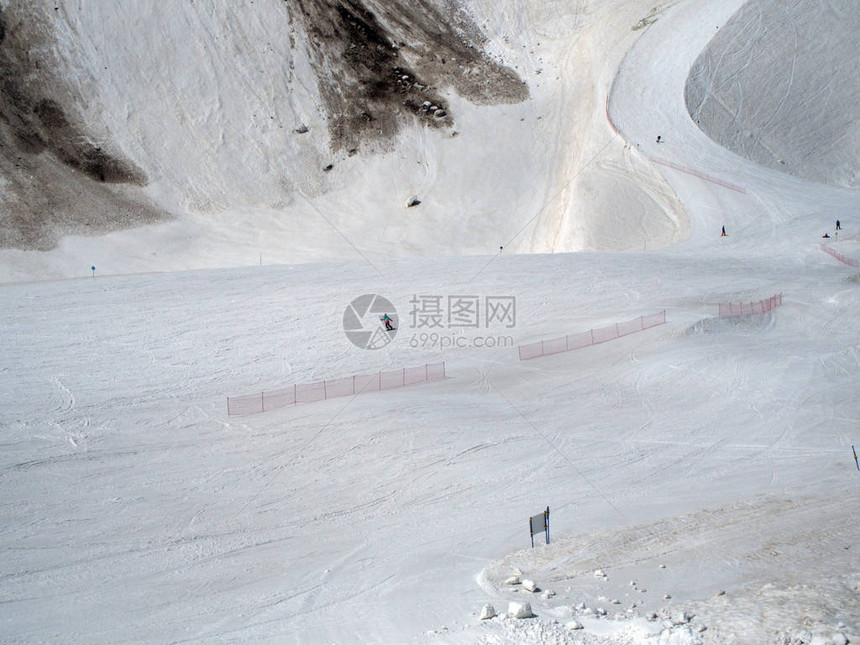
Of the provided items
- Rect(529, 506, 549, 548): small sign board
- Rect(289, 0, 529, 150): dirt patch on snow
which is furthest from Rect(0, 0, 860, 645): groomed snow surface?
Rect(289, 0, 529, 150): dirt patch on snow

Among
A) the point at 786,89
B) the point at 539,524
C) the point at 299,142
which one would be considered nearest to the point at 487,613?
the point at 539,524

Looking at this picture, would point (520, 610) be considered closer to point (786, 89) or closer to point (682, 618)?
point (682, 618)

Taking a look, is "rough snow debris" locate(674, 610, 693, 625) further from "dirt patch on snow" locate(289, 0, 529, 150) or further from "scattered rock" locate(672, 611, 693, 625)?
"dirt patch on snow" locate(289, 0, 529, 150)

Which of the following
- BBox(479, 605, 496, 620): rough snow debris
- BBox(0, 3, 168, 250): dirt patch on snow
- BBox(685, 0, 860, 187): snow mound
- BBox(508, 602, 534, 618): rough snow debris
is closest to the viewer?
BBox(508, 602, 534, 618): rough snow debris

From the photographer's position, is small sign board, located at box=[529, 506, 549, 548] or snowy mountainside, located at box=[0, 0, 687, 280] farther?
snowy mountainside, located at box=[0, 0, 687, 280]

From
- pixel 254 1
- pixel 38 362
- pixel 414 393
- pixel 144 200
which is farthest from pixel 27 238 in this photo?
pixel 414 393

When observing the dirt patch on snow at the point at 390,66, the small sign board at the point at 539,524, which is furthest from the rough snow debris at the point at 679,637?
the dirt patch on snow at the point at 390,66

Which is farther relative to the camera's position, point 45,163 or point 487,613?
point 45,163
